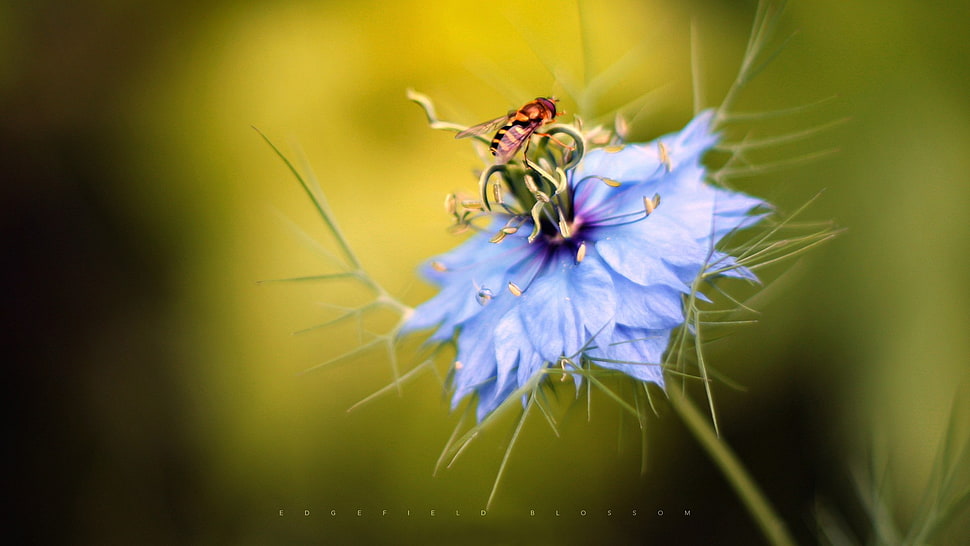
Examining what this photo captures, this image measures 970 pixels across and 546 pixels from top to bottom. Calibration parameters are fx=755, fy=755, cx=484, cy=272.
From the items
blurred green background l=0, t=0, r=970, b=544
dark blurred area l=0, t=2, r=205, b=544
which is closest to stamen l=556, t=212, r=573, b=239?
blurred green background l=0, t=0, r=970, b=544

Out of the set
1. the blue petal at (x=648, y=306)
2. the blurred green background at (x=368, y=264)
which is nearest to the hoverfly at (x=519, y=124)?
the blue petal at (x=648, y=306)

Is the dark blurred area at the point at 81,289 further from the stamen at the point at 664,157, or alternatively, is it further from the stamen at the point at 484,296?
the stamen at the point at 664,157

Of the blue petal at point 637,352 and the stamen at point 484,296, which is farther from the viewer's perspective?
the stamen at point 484,296

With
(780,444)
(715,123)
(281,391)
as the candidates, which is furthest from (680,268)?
(281,391)

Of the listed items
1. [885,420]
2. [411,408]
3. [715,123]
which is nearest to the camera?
[715,123]

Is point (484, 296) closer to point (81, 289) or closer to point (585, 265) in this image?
point (585, 265)

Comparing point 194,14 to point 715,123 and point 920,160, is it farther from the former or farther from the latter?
point 920,160

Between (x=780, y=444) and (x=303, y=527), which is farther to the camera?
(x=303, y=527)

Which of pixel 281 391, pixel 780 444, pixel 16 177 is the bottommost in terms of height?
pixel 780 444
